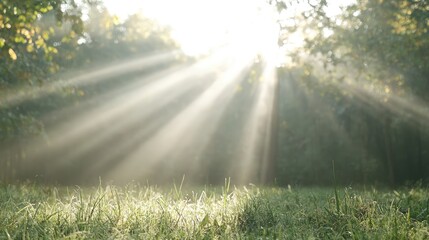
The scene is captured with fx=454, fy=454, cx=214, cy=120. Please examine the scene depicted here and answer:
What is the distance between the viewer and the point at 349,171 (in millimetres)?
37094

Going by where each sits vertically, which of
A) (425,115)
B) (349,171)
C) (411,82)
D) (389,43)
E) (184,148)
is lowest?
(349,171)

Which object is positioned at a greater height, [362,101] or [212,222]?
[212,222]

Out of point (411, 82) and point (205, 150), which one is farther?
point (205, 150)

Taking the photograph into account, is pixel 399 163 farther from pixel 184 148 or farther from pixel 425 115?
pixel 184 148

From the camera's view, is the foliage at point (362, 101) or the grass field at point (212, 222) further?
the foliage at point (362, 101)

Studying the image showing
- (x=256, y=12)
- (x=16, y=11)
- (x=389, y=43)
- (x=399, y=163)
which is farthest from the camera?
(x=399, y=163)

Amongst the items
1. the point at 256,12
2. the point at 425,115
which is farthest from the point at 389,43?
the point at 425,115

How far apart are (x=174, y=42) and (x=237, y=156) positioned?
21.0 metres

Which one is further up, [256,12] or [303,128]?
[256,12]

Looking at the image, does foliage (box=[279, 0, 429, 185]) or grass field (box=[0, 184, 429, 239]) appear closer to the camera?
grass field (box=[0, 184, 429, 239])

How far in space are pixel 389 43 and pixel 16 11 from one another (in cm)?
1356

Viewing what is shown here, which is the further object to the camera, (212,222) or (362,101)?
(362,101)

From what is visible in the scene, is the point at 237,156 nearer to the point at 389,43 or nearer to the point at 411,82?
the point at 411,82

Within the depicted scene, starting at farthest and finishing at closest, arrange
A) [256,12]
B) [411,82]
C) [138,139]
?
[138,139], [411,82], [256,12]
